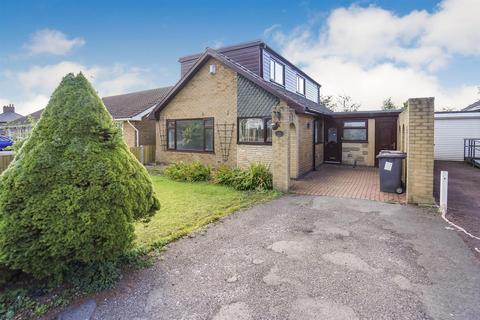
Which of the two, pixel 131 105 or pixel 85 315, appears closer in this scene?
pixel 85 315

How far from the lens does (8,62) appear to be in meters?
13.3

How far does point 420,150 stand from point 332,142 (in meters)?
8.45

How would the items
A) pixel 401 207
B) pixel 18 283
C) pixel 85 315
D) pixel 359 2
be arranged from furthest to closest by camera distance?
pixel 359 2 → pixel 401 207 → pixel 18 283 → pixel 85 315

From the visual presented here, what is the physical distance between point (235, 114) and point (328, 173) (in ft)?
16.0

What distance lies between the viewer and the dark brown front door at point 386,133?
45.1ft

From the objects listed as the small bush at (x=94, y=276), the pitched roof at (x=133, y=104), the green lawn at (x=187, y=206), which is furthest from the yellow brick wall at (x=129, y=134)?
the small bush at (x=94, y=276)

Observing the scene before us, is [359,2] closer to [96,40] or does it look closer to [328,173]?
[328,173]

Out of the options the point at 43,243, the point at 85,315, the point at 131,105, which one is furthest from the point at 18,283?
the point at 131,105

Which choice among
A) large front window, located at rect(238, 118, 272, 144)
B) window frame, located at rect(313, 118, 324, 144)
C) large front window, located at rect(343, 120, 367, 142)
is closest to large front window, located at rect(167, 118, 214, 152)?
large front window, located at rect(238, 118, 272, 144)

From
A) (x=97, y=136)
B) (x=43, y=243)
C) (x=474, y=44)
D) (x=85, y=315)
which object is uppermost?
(x=474, y=44)

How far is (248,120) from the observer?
11.7 m

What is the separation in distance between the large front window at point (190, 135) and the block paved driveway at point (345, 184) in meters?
4.83

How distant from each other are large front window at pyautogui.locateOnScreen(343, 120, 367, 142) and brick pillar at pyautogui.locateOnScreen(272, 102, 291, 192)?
7.47 metres

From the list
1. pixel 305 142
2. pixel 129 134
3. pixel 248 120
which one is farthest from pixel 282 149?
pixel 129 134
